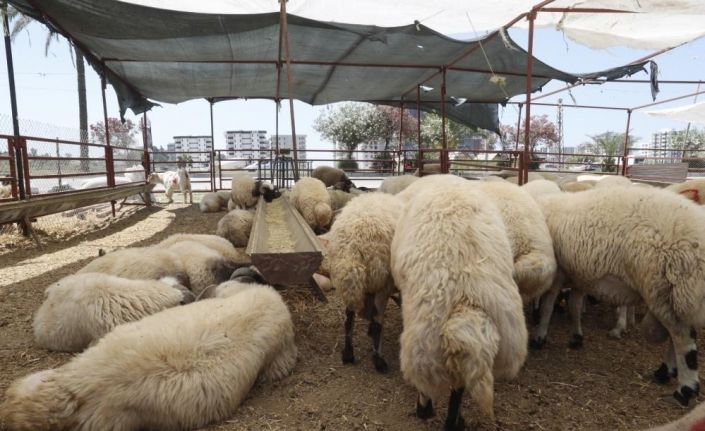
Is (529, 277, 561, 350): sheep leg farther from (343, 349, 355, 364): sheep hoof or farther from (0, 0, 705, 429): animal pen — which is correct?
(343, 349, 355, 364): sheep hoof

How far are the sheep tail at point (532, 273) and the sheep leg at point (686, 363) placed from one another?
85 cm

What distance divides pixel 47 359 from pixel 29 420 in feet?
4.16

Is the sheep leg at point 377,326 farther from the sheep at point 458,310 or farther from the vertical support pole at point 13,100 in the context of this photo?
the vertical support pole at point 13,100

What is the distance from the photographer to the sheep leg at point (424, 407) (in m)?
2.53

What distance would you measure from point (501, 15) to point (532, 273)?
547 cm

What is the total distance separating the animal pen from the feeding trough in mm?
17

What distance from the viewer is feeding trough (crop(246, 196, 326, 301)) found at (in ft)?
10.9

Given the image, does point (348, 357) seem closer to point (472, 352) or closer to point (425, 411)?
point (425, 411)

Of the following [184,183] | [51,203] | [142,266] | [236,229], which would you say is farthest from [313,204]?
[184,183]

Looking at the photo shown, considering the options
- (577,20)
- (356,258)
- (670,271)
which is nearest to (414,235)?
(356,258)

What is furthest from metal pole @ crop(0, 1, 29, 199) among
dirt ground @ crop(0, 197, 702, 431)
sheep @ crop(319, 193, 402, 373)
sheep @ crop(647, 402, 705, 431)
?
sheep @ crop(647, 402, 705, 431)

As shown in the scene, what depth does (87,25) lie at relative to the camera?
24.3 feet

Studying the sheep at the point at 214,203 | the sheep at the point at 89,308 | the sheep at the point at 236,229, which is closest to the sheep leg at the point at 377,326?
the sheep at the point at 89,308

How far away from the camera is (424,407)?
254 cm
